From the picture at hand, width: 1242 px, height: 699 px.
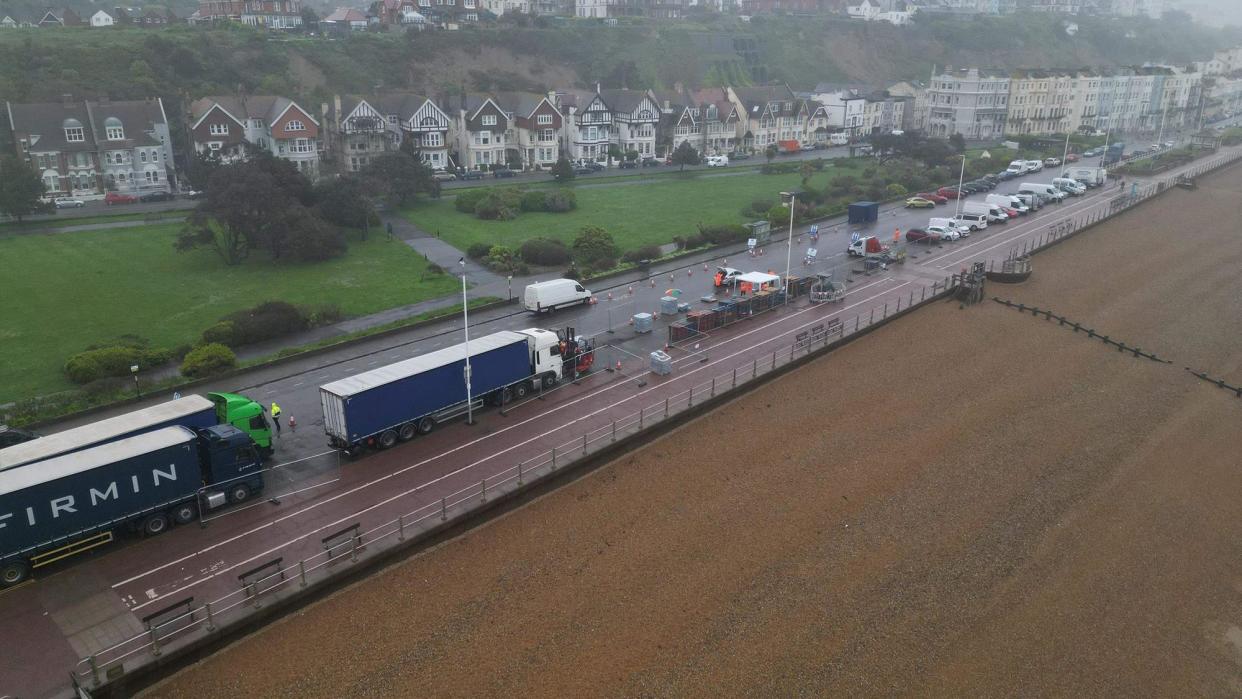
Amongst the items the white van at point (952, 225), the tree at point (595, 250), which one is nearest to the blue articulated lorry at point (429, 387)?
the tree at point (595, 250)

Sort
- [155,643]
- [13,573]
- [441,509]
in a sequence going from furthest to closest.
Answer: [441,509] < [13,573] < [155,643]

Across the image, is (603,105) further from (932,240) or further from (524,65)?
(932,240)

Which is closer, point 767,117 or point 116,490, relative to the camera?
point 116,490

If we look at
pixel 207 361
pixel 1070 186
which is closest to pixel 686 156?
pixel 1070 186

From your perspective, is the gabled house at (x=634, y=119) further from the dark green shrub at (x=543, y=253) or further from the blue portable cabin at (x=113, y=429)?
the blue portable cabin at (x=113, y=429)

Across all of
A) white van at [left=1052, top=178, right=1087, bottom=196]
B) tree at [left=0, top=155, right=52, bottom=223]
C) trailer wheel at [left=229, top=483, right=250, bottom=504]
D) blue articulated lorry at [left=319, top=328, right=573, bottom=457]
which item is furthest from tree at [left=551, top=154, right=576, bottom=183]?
trailer wheel at [left=229, top=483, right=250, bottom=504]

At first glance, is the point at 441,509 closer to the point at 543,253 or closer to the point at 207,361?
the point at 207,361
